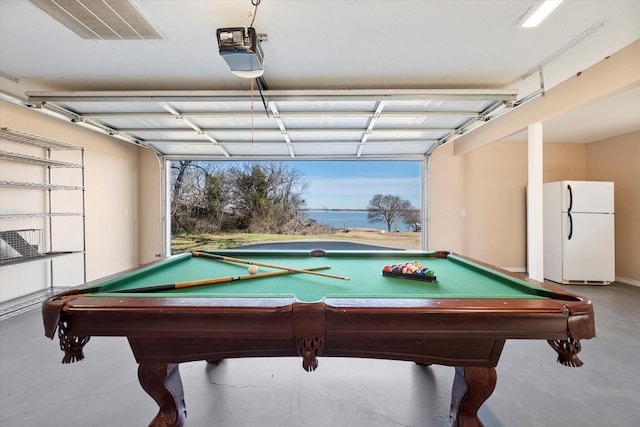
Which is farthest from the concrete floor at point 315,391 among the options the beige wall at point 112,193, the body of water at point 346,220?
the body of water at point 346,220

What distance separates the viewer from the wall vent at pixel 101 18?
5.85ft

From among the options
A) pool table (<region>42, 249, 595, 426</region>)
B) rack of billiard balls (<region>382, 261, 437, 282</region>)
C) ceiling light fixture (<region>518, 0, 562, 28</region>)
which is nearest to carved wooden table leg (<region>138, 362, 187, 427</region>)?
pool table (<region>42, 249, 595, 426</region>)

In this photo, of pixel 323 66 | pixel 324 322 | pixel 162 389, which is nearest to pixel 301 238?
pixel 323 66

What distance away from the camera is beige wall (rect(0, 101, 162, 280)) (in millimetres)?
3730

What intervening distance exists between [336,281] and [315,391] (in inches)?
33.9

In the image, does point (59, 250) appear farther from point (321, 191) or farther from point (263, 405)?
point (321, 191)

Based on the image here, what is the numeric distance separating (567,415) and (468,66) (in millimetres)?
2712

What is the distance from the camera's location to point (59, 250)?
12.6 feet

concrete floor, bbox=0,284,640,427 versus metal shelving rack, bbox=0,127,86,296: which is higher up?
metal shelving rack, bbox=0,127,86,296

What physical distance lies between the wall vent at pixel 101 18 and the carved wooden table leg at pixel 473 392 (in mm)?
2924


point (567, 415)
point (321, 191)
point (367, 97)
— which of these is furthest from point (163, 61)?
point (321, 191)

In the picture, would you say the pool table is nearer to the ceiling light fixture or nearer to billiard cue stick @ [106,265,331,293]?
billiard cue stick @ [106,265,331,293]

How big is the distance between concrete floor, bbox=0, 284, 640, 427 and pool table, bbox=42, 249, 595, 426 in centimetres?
38

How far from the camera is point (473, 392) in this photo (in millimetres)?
1351
